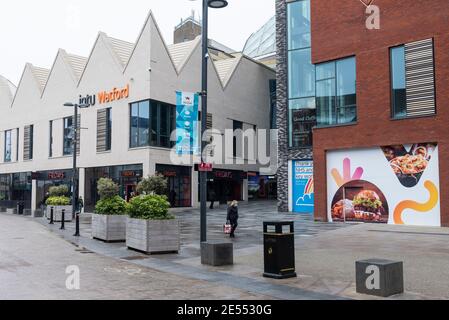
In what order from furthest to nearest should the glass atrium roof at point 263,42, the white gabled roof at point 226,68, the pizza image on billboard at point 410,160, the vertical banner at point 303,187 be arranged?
the glass atrium roof at point 263,42
the white gabled roof at point 226,68
the vertical banner at point 303,187
the pizza image on billboard at point 410,160

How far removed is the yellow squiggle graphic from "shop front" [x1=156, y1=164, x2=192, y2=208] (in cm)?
2062

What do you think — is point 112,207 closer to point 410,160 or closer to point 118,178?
point 410,160

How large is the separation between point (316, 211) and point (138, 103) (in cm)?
1892

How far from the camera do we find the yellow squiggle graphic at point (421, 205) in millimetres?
21938

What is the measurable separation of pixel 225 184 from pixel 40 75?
24.4m

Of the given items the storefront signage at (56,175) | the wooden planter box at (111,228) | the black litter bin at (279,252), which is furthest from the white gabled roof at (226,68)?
the black litter bin at (279,252)

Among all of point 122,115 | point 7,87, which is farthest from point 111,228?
point 7,87

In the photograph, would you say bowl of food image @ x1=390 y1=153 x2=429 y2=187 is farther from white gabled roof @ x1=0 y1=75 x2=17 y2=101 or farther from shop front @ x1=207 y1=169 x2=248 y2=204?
white gabled roof @ x1=0 y1=75 x2=17 y2=101

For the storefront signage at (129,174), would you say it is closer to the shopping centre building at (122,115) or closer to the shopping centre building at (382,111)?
the shopping centre building at (122,115)

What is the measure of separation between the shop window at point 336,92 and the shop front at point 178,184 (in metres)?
16.3

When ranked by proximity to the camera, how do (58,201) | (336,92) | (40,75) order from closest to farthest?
(336,92) → (58,201) → (40,75)

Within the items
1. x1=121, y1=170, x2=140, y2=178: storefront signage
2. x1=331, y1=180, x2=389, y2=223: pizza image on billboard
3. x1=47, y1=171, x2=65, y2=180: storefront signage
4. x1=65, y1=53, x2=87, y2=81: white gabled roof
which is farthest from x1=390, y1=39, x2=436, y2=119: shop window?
x1=47, y1=171, x2=65, y2=180: storefront signage

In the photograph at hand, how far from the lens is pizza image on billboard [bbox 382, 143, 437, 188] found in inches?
876

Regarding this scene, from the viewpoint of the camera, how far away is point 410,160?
22.8m
